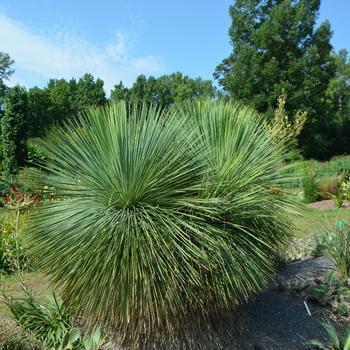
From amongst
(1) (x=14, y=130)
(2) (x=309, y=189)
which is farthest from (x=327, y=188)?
(1) (x=14, y=130)

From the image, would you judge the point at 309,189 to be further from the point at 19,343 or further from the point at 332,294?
the point at 19,343

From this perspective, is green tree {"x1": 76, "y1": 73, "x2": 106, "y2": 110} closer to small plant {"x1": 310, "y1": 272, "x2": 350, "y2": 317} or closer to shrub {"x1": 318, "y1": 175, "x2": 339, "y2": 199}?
shrub {"x1": 318, "y1": 175, "x2": 339, "y2": 199}

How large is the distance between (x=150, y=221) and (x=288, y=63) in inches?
1271

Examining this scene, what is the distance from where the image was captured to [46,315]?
3.63 m

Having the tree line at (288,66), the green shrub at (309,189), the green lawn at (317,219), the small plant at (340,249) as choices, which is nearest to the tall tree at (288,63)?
the tree line at (288,66)

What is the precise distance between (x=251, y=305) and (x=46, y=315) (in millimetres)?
1832

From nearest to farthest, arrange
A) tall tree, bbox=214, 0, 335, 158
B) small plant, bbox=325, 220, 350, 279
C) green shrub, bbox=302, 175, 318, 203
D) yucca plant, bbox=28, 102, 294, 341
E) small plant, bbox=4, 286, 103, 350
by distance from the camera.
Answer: yucca plant, bbox=28, 102, 294, 341 → small plant, bbox=4, 286, 103, 350 → small plant, bbox=325, 220, 350, 279 → green shrub, bbox=302, 175, 318, 203 → tall tree, bbox=214, 0, 335, 158

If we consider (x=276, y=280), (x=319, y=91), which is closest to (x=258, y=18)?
(x=319, y=91)

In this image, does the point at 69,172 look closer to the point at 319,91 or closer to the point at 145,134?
the point at 145,134

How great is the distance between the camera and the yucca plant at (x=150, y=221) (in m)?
2.90

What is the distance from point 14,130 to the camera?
53.5 feet

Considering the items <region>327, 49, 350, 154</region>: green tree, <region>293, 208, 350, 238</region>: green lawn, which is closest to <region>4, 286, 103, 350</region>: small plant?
<region>293, 208, 350, 238</region>: green lawn

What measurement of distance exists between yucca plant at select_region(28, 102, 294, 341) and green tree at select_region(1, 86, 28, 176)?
1311 centimetres

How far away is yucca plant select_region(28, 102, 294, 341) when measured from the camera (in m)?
2.90
